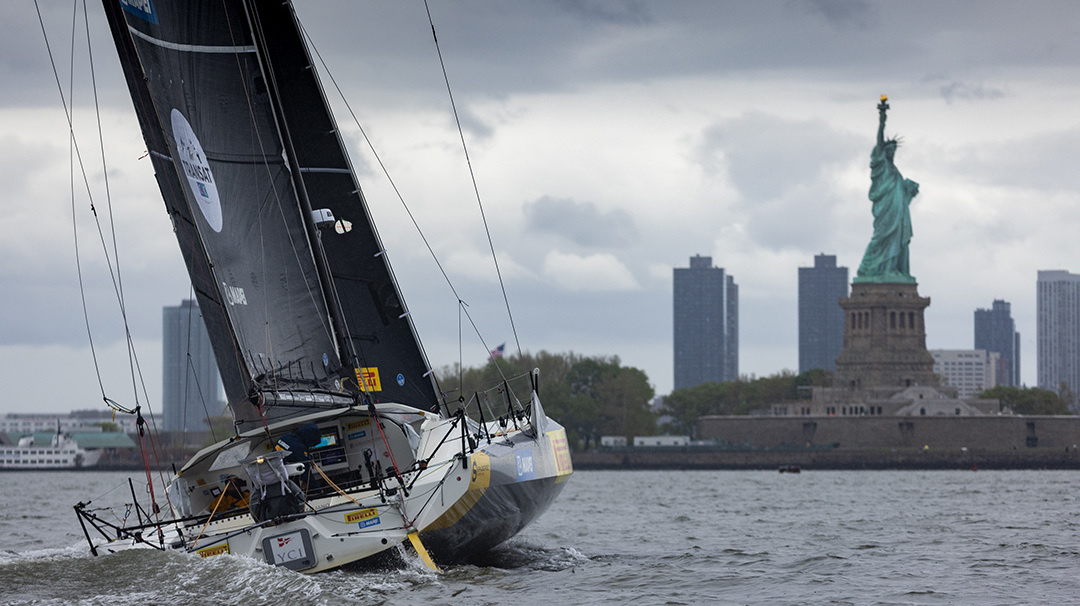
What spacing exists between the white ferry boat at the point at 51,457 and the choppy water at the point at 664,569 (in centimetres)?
9559

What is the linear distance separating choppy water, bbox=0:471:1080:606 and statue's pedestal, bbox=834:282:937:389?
72.8 meters

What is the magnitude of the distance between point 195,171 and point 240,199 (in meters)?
0.59

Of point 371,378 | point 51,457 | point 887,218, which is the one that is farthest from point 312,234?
point 51,457

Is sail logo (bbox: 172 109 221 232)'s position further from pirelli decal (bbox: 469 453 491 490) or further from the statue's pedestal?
the statue's pedestal

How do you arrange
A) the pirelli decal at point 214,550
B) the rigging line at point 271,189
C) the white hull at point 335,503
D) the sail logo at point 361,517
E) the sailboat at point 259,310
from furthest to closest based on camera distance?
the rigging line at point 271,189 < the sailboat at point 259,310 < the pirelli decal at point 214,550 < the sail logo at point 361,517 < the white hull at point 335,503

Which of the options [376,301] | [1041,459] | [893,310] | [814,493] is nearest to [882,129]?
[893,310]

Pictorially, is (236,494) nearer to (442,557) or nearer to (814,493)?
(442,557)

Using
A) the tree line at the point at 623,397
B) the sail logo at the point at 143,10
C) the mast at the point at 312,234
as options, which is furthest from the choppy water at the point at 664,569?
the tree line at the point at 623,397

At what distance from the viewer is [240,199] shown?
17359 millimetres

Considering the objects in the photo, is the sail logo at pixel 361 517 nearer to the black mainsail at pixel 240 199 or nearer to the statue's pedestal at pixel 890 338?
the black mainsail at pixel 240 199

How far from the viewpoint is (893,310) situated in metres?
101

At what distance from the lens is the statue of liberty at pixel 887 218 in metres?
98.8

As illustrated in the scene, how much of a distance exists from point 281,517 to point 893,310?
89814 mm

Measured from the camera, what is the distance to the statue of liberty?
98812 millimetres
